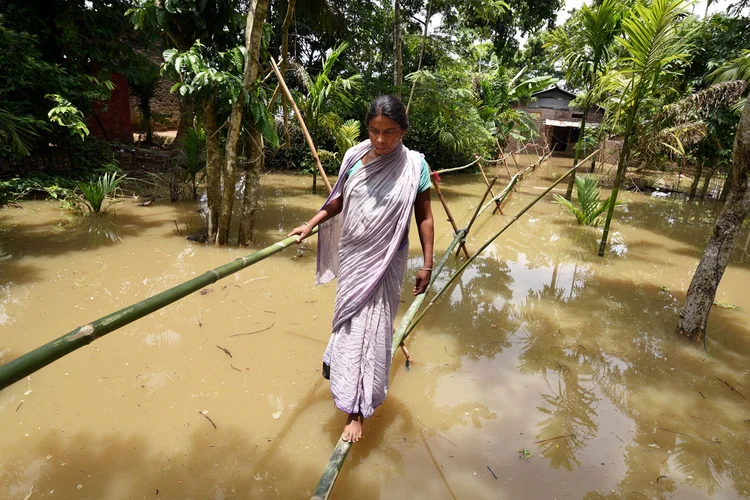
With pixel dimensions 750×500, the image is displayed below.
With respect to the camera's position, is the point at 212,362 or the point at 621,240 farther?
the point at 621,240

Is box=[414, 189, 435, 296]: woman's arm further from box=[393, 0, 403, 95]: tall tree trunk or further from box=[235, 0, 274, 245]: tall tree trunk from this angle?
box=[393, 0, 403, 95]: tall tree trunk

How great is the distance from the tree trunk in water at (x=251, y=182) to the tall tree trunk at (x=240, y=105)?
0.55 feet

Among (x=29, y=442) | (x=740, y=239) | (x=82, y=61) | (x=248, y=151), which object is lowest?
(x=29, y=442)

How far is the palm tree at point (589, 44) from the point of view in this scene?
→ 709 centimetres

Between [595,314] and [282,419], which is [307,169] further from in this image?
[282,419]

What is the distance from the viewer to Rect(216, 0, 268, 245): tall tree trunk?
160 inches

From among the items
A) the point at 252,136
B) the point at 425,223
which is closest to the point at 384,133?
the point at 425,223

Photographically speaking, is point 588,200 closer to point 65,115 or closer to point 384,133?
point 384,133

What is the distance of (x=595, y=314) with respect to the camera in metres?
4.04

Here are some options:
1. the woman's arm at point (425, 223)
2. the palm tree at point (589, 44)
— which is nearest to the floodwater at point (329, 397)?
the woman's arm at point (425, 223)

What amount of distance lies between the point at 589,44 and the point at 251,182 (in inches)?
266

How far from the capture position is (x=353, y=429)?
6.13 feet

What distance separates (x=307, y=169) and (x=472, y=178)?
5.26 meters

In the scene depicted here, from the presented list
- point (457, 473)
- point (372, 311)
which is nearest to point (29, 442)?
point (372, 311)
